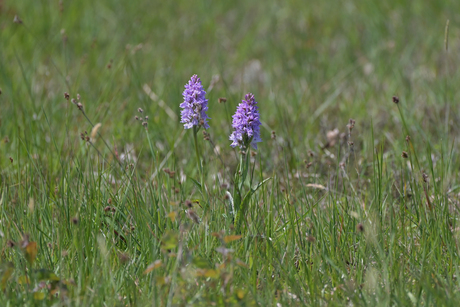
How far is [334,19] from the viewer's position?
661cm

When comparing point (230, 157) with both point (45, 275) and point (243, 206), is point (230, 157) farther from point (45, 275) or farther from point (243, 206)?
point (45, 275)

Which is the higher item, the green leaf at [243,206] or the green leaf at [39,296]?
the green leaf at [243,206]

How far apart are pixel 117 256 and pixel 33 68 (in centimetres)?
313

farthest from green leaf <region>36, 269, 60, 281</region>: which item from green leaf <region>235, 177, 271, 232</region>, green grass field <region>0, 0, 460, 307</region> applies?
green leaf <region>235, 177, 271, 232</region>

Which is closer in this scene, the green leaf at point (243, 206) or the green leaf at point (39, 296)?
the green leaf at point (39, 296)

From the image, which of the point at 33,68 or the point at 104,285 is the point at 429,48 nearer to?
the point at 33,68

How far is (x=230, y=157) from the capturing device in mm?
3607

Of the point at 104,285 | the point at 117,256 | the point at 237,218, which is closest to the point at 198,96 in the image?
the point at 237,218

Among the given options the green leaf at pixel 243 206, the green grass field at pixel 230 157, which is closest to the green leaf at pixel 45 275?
the green grass field at pixel 230 157

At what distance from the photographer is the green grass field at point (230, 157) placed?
189cm

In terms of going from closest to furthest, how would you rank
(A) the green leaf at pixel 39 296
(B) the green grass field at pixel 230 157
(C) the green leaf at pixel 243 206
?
(A) the green leaf at pixel 39 296 → (B) the green grass field at pixel 230 157 → (C) the green leaf at pixel 243 206

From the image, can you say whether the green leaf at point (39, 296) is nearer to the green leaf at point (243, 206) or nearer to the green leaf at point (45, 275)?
the green leaf at point (45, 275)

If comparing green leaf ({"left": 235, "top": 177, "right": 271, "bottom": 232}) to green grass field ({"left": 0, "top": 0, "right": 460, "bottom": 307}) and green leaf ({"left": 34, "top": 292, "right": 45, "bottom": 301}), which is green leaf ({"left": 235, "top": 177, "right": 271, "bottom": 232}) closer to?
green grass field ({"left": 0, "top": 0, "right": 460, "bottom": 307})

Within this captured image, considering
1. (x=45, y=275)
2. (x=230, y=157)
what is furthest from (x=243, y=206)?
(x=230, y=157)
